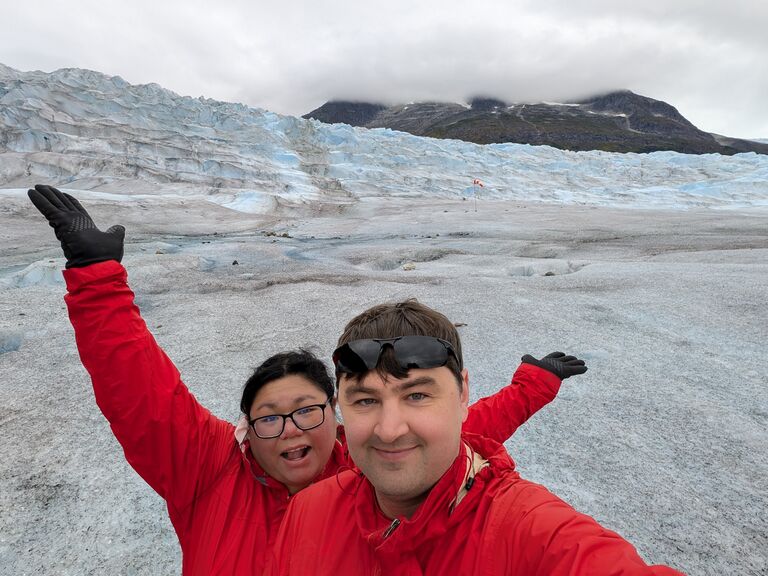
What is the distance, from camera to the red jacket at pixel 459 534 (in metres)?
1.05

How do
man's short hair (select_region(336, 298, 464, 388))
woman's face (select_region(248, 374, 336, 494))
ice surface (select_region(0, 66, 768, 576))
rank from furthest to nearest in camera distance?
ice surface (select_region(0, 66, 768, 576)), woman's face (select_region(248, 374, 336, 494)), man's short hair (select_region(336, 298, 464, 388))

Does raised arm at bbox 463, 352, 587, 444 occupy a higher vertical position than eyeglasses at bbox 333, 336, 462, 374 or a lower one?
lower

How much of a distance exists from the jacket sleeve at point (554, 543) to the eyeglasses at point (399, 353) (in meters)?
0.45

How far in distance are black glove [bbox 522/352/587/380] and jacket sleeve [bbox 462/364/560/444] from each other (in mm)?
41

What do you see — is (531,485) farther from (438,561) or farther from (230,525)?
(230,525)

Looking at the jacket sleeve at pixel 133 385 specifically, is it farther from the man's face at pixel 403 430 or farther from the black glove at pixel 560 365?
the black glove at pixel 560 365

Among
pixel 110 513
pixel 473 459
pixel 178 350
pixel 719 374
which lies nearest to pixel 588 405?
pixel 719 374

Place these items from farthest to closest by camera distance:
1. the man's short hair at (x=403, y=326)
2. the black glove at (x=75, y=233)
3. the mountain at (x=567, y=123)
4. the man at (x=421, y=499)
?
1. the mountain at (x=567, y=123)
2. the black glove at (x=75, y=233)
3. the man's short hair at (x=403, y=326)
4. the man at (x=421, y=499)

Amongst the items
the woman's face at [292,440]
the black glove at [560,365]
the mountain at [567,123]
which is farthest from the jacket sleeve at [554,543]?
the mountain at [567,123]

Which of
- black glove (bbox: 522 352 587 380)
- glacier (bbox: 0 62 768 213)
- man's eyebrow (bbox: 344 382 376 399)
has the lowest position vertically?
black glove (bbox: 522 352 587 380)

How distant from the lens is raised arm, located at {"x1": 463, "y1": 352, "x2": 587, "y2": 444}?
238cm

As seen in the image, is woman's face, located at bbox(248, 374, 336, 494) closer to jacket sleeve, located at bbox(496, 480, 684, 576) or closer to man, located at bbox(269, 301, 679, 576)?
man, located at bbox(269, 301, 679, 576)

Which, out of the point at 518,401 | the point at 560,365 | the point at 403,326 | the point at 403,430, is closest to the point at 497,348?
the point at 560,365

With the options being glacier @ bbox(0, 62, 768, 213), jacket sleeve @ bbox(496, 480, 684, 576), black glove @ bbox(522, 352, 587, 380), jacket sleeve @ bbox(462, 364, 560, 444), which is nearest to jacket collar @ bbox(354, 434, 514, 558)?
jacket sleeve @ bbox(496, 480, 684, 576)
